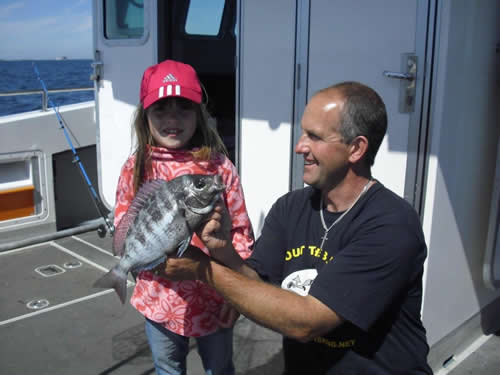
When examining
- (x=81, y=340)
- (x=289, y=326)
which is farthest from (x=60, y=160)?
(x=289, y=326)

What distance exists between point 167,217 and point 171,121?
693 millimetres

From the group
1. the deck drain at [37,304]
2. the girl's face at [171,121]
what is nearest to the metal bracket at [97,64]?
the deck drain at [37,304]

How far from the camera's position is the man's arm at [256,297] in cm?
138

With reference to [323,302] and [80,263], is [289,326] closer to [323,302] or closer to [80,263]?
[323,302]

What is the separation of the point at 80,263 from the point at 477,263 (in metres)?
3.69

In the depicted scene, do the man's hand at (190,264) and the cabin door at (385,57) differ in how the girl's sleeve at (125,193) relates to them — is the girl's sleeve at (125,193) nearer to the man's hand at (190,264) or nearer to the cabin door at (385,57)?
the man's hand at (190,264)

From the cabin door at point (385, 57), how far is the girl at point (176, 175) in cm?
100

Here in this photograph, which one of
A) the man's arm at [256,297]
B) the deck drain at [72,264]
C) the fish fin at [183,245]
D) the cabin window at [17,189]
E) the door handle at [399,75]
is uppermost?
the door handle at [399,75]

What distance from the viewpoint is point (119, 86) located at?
4.57 metres

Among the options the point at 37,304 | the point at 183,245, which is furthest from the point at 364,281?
the point at 37,304

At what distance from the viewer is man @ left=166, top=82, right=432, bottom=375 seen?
1.38 meters

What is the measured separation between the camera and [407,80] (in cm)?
249

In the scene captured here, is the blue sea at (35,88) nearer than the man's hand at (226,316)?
No

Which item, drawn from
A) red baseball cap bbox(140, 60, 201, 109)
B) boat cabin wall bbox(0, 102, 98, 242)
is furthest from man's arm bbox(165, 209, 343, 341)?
boat cabin wall bbox(0, 102, 98, 242)
